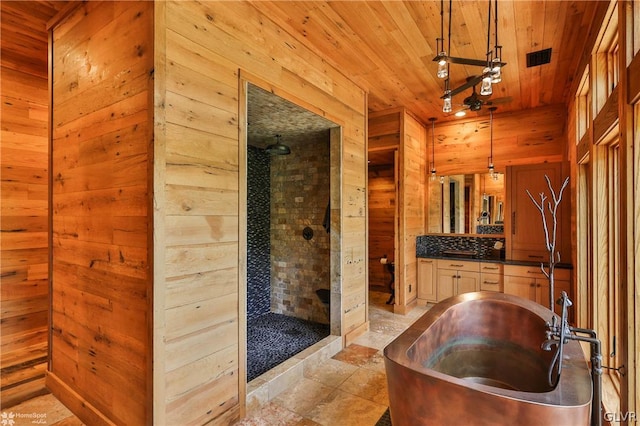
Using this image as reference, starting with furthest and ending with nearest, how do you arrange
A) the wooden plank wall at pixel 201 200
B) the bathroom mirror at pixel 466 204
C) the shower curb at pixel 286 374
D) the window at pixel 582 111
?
the bathroom mirror at pixel 466 204
the window at pixel 582 111
the shower curb at pixel 286 374
the wooden plank wall at pixel 201 200

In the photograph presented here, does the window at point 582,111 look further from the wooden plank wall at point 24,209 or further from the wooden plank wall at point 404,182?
the wooden plank wall at point 24,209

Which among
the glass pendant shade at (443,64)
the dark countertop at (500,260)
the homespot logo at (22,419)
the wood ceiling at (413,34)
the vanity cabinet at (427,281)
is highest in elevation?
the wood ceiling at (413,34)

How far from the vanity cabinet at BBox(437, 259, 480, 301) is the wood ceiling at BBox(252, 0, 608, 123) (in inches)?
101

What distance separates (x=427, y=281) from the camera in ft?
16.7

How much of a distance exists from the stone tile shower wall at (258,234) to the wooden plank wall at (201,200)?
6.66ft

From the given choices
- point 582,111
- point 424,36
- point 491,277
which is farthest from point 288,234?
point 582,111

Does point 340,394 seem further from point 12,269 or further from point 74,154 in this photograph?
point 12,269

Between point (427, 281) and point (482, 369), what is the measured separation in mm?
2653

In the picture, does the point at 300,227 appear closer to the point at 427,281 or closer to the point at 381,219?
the point at 427,281

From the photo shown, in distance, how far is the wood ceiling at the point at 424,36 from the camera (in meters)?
2.41

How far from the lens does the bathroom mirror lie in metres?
4.97

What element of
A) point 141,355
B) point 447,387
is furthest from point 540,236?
point 141,355

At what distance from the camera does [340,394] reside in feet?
8.51

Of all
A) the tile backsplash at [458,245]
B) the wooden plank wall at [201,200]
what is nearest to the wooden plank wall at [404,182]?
the tile backsplash at [458,245]
